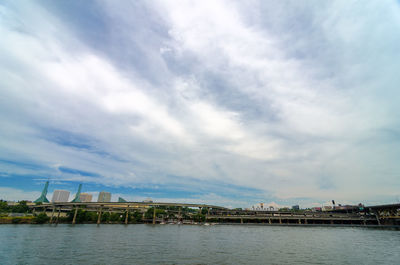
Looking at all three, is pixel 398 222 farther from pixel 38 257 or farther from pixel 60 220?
pixel 60 220

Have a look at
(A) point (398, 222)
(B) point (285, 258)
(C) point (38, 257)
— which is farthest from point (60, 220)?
(A) point (398, 222)

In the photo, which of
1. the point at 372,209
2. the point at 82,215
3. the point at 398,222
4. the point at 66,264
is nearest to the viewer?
the point at 66,264

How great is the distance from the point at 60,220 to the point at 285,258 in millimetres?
187213

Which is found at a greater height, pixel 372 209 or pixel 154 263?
pixel 372 209

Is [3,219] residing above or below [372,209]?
below

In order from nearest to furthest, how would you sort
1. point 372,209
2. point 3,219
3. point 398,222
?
point 3,219 → point 398,222 → point 372,209

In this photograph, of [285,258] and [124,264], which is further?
[285,258]

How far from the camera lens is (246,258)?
35.2 metres

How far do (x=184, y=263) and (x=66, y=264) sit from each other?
18.4 meters

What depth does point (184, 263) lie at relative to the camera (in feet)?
102

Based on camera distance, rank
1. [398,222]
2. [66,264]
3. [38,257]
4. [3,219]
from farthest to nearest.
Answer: [398,222]
[3,219]
[38,257]
[66,264]

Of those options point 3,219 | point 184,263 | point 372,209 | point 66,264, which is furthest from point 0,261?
point 372,209

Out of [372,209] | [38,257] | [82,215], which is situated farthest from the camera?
[372,209]

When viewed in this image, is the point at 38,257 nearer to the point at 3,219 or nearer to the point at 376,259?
the point at 376,259
